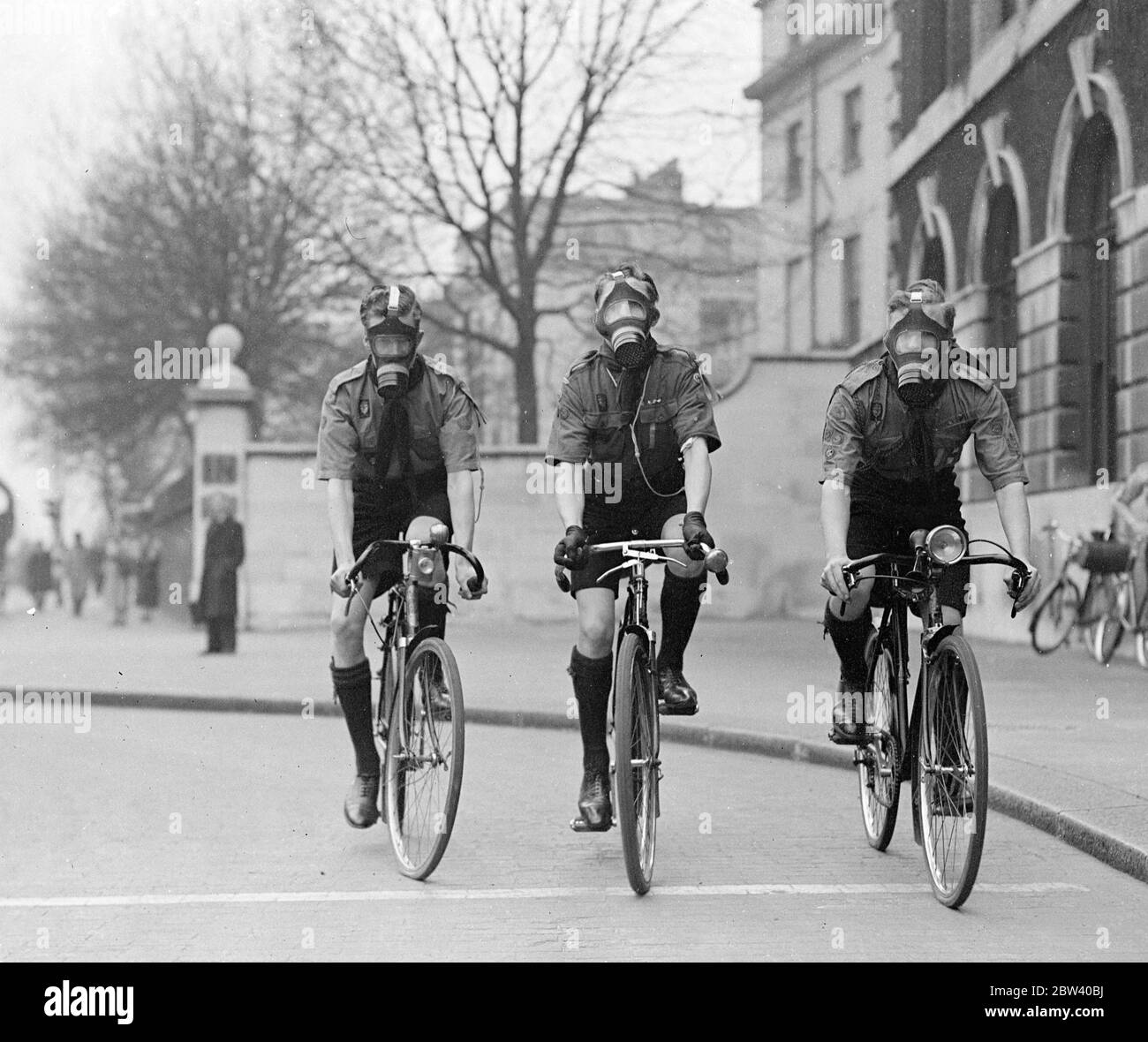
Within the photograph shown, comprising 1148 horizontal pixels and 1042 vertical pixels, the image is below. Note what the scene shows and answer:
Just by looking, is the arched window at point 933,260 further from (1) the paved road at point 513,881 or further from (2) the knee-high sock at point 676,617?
(2) the knee-high sock at point 676,617

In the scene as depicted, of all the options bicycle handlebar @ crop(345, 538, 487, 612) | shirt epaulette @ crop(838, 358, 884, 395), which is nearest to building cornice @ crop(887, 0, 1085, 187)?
shirt epaulette @ crop(838, 358, 884, 395)

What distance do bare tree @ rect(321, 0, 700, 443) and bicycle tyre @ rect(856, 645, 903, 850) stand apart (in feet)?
58.9

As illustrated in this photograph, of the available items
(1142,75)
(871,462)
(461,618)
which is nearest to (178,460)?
(461,618)

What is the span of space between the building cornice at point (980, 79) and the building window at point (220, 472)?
29.8 ft

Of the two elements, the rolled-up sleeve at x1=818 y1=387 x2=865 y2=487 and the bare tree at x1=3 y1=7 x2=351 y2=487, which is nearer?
the rolled-up sleeve at x1=818 y1=387 x2=865 y2=487

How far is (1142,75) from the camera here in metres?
15.0

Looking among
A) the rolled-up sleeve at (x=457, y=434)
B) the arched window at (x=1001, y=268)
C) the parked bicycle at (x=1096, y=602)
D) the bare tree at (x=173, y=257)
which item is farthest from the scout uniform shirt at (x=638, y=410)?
the bare tree at (x=173, y=257)

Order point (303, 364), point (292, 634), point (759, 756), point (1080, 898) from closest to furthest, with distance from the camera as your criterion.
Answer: point (1080, 898), point (759, 756), point (292, 634), point (303, 364)

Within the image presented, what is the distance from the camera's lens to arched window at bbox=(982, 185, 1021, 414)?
758 inches

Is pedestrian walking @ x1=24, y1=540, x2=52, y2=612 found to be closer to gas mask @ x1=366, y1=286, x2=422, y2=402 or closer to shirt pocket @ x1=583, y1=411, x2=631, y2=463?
gas mask @ x1=366, y1=286, x2=422, y2=402

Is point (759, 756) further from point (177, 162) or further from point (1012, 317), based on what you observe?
point (177, 162)

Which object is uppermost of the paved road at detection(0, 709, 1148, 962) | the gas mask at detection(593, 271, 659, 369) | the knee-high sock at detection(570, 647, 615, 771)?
the gas mask at detection(593, 271, 659, 369)
